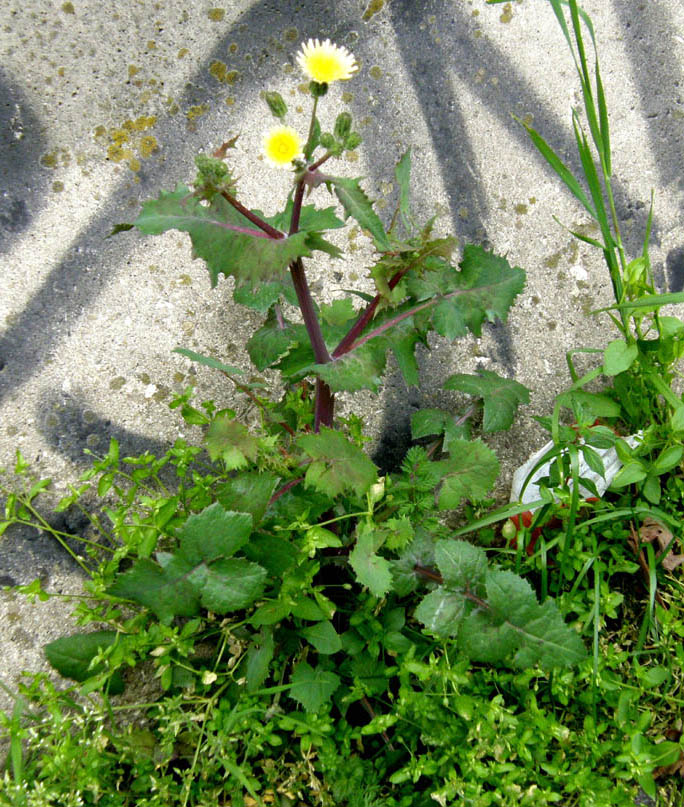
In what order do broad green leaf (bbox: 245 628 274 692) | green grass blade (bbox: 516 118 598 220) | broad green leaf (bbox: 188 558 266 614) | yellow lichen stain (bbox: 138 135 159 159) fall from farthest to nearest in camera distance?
yellow lichen stain (bbox: 138 135 159 159) → green grass blade (bbox: 516 118 598 220) → broad green leaf (bbox: 245 628 274 692) → broad green leaf (bbox: 188 558 266 614)

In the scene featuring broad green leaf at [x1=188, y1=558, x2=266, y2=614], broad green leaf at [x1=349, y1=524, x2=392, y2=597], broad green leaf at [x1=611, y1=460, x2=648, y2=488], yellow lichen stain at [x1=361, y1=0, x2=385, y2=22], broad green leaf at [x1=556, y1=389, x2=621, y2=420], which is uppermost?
yellow lichen stain at [x1=361, y1=0, x2=385, y2=22]

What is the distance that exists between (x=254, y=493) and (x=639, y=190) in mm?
1257

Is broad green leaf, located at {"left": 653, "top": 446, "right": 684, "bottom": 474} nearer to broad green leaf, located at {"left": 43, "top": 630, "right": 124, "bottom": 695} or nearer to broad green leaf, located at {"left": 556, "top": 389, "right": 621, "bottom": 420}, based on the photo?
broad green leaf, located at {"left": 556, "top": 389, "right": 621, "bottom": 420}

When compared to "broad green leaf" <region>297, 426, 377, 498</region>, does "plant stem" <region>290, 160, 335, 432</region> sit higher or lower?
higher

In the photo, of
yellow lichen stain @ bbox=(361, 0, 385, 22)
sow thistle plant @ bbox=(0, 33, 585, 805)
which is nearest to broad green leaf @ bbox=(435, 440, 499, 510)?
sow thistle plant @ bbox=(0, 33, 585, 805)

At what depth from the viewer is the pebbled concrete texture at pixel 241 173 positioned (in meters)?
1.53

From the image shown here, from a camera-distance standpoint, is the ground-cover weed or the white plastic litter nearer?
the ground-cover weed

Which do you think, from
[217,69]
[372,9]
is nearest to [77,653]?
[217,69]

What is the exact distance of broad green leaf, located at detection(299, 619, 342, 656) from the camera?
125cm

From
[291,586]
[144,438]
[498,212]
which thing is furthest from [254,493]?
[498,212]

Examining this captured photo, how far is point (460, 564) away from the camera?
47.8 inches

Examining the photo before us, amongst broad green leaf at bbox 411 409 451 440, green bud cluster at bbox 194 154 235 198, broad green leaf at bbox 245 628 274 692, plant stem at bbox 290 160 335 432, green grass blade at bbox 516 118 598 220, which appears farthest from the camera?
broad green leaf at bbox 411 409 451 440

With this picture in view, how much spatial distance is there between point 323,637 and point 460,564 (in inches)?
11.6

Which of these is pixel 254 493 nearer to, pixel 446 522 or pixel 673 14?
pixel 446 522
